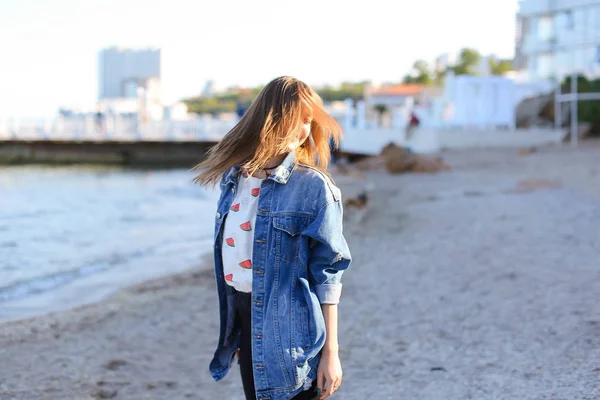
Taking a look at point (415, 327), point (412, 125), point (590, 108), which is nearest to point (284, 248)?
point (415, 327)

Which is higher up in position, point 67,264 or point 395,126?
point 395,126

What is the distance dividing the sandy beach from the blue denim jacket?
1829mm

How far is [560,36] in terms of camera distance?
39.4 metres

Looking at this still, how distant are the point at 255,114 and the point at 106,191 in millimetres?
24004

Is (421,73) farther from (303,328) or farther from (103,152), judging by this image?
(303,328)

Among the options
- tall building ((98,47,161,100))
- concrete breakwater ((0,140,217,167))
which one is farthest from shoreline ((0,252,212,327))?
tall building ((98,47,161,100))

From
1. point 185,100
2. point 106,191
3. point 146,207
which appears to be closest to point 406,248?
point 146,207

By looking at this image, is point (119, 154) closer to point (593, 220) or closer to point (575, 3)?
point (575, 3)

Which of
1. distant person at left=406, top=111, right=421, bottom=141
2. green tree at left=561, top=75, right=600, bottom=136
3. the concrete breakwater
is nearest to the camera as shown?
green tree at left=561, top=75, right=600, bottom=136

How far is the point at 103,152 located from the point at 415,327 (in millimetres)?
38999

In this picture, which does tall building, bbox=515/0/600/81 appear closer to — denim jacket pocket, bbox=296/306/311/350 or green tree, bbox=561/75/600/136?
green tree, bbox=561/75/600/136

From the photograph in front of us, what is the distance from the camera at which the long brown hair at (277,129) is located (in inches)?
89.8

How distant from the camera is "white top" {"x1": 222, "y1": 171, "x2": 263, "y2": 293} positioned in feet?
7.57

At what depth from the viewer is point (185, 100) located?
5443 inches
